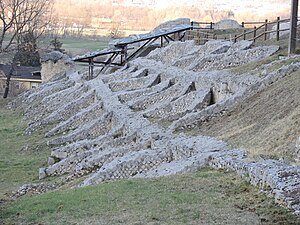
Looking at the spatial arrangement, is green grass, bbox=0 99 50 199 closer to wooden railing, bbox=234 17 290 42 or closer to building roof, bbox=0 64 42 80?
wooden railing, bbox=234 17 290 42

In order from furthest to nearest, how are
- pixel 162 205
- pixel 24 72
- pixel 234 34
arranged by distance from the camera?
pixel 24 72 → pixel 234 34 → pixel 162 205

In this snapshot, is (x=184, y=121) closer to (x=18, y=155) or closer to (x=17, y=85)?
(x=18, y=155)

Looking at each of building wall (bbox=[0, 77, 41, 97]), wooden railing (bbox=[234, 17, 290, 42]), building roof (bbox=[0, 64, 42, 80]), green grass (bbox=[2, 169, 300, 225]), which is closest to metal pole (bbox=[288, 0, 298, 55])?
wooden railing (bbox=[234, 17, 290, 42])

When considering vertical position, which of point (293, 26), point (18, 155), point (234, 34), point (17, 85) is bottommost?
point (17, 85)

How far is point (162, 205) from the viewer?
12.5m

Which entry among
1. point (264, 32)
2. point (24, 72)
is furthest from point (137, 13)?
point (264, 32)

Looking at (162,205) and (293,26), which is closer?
(162,205)

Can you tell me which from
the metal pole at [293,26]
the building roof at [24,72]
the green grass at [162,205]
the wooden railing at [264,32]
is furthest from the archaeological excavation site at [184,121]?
the building roof at [24,72]

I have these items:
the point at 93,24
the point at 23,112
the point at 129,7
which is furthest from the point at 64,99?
the point at 129,7

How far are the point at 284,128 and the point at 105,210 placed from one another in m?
6.00

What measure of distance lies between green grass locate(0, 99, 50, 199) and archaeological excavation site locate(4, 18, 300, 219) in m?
0.62

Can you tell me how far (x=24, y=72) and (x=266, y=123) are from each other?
50.7 m

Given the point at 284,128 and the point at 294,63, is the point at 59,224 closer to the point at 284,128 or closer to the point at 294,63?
the point at 284,128

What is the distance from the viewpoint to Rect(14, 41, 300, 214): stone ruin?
16.6 m
